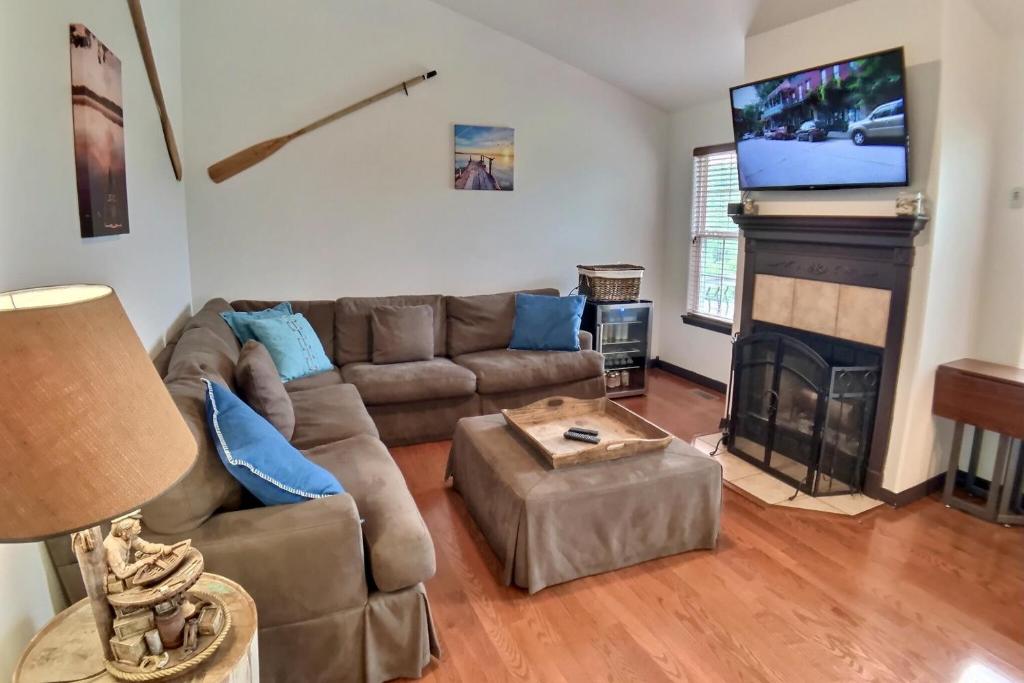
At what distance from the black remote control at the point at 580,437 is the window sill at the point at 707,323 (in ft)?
8.06

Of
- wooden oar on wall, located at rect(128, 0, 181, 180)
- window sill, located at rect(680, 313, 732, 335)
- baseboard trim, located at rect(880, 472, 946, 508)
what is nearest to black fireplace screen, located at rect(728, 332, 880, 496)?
baseboard trim, located at rect(880, 472, 946, 508)

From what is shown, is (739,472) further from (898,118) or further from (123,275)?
(123,275)

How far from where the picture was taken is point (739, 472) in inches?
131

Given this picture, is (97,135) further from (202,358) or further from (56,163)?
(202,358)

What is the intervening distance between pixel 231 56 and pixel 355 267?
4.93 ft

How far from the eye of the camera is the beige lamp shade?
2.61 ft

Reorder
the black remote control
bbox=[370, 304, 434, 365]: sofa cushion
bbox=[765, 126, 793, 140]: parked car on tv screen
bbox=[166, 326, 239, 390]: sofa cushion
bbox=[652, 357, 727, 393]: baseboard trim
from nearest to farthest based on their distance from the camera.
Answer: bbox=[166, 326, 239, 390]: sofa cushion
the black remote control
bbox=[765, 126, 793, 140]: parked car on tv screen
bbox=[370, 304, 434, 365]: sofa cushion
bbox=[652, 357, 727, 393]: baseboard trim

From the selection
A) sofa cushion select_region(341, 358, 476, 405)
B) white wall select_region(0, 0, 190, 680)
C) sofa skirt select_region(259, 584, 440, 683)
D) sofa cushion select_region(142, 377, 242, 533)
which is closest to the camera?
white wall select_region(0, 0, 190, 680)

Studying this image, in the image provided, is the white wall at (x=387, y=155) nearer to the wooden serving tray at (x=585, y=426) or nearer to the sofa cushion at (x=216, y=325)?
the sofa cushion at (x=216, y=325)

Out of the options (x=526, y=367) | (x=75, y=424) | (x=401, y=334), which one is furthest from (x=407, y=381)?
(x=75, y=424)

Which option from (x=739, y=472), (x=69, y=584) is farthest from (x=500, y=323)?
(x=69, y=584)

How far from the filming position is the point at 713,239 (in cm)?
476

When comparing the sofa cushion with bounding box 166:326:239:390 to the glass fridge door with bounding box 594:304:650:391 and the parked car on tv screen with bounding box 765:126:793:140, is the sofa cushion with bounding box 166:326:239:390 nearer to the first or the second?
the glass fridge door with bounding box 594:304:650:391

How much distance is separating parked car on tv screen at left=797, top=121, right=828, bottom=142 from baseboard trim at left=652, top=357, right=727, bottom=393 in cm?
217
